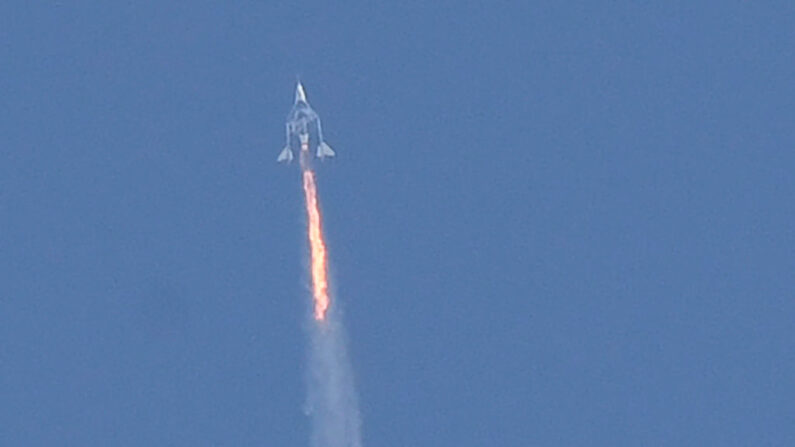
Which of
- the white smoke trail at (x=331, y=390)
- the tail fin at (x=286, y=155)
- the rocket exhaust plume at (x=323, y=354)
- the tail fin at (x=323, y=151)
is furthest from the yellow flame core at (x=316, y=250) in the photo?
the tail fin at (x=286, y=155)

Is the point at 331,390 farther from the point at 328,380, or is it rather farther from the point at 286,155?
the point at 286,155

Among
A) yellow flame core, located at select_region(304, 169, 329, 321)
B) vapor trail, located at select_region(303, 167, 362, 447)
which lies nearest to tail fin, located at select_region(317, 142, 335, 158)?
yellow flame core, located at select_region(304, 169, 329, 321)

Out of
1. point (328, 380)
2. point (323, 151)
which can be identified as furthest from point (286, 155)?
point (328, 380)

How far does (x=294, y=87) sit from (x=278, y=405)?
46.9ft

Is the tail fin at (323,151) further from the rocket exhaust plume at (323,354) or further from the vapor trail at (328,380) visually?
the vapor trail at (328,380)

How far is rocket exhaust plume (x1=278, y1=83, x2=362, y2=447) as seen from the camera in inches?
7170

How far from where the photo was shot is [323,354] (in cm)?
18575

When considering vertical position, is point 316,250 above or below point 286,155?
above

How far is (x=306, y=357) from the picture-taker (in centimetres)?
19050

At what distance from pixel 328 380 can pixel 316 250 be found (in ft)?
26.2

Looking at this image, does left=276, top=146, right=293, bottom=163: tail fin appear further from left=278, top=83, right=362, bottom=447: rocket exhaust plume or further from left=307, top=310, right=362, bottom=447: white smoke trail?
left=307, top=310, right=362, bottom=447: white smoke trail

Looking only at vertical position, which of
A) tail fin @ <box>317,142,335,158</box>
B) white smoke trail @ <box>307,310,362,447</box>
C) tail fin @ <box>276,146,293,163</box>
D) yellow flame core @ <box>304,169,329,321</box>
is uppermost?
yellow flame core @ <box>304,169,329,321</box>

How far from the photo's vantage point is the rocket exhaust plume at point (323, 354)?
7170 inches

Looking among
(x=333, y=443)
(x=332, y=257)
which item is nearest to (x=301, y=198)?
(x=332, y=257)
